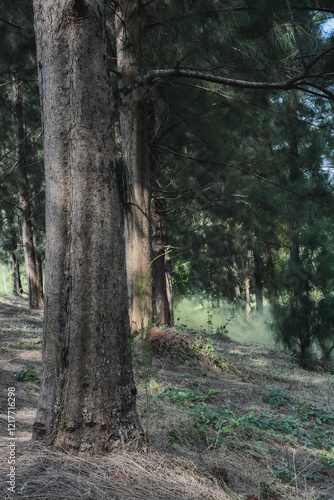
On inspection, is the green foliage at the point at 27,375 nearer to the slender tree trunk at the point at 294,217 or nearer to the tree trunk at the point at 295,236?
the slender tree trunk at the point at 294,217

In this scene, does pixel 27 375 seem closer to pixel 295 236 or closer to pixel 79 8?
pixel 79 8

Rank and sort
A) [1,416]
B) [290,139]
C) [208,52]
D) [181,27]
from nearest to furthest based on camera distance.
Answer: [1,416], [181,27], [208,52], [290,139]

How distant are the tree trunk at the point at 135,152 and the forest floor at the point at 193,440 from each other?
0.86 metres

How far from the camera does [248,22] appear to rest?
20.9ft

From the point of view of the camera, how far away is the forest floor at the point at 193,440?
6.82 ft

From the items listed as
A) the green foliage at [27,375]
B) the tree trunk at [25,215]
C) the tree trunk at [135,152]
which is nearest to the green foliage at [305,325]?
the tree trunk at [135,152]

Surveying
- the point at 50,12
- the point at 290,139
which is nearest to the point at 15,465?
the point at 50,12

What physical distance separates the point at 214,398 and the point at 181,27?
4.40 m

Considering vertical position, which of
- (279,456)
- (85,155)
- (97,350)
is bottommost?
(279,456)

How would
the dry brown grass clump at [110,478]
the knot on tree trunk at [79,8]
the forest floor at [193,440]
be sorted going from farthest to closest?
the knot on tree trunk at [79,8]
the forest floor at [193,440]
the dry brown grass clump at [110,478]

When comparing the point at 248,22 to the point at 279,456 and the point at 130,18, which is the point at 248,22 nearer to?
the point at 130,18

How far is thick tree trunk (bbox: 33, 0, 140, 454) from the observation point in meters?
2.34

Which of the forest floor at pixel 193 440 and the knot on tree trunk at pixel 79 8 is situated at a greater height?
the knot on tree trunk at pixel 79 8

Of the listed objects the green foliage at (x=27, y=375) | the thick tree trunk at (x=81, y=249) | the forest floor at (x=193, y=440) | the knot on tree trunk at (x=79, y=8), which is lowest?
the forest floor at (x=193, y=440)
